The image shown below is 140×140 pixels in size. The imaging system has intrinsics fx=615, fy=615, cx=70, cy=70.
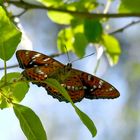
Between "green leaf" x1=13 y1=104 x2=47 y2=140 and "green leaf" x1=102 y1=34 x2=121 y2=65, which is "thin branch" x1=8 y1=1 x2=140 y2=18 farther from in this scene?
"green leaf" x1=13 y1=104 x2=47 y2=140

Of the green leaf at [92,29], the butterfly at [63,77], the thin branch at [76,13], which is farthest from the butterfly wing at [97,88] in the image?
the green leaf at [92,29]

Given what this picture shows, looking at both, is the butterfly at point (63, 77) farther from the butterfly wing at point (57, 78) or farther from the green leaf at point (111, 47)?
the green leaf at point (111, 47)

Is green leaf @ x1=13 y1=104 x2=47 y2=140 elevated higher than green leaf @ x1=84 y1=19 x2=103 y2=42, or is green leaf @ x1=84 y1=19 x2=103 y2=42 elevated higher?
green leaf @ x1=13 y1=104 x2=47 y2=140

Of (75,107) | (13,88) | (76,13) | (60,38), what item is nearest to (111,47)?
(60,38)

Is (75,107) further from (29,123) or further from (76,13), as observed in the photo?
(76,13)

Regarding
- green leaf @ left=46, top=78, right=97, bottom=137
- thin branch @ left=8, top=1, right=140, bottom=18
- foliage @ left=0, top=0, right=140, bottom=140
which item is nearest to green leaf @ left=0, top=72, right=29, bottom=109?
foliage @ left=0, top=0, right=140, bottom=140

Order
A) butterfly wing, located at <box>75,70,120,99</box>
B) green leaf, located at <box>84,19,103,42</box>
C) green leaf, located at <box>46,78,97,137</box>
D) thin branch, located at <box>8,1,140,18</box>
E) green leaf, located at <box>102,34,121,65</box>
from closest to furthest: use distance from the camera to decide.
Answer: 1. green leaf, located at <box>46,78,97,137</box>
2. butterfly wing, located at <box>75,70,120,99</box>
3. thin branch, located at <box>8,1,140,18</box>
4. green leaf, located at <box>84,19,103,42</box>
5. green leaf, located at <box>102,34,121,65</box>

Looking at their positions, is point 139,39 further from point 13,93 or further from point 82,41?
point 13,93
